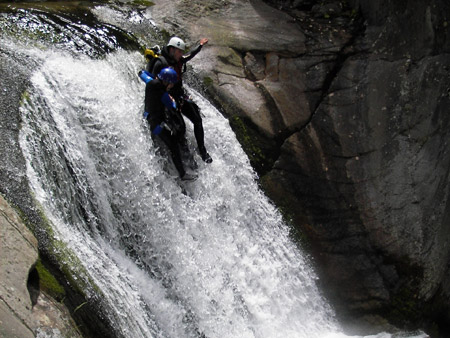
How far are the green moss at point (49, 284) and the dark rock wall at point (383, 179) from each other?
4.01 metres

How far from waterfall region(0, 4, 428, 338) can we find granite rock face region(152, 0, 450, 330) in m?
0.56

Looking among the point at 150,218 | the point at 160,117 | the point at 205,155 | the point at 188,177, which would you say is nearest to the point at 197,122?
A: the point at 205,155

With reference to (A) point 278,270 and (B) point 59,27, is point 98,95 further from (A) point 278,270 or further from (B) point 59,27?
(A) point 278,270

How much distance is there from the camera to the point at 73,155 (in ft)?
16.6

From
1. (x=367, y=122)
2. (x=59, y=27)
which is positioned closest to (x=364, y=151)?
(x=367, y=122)

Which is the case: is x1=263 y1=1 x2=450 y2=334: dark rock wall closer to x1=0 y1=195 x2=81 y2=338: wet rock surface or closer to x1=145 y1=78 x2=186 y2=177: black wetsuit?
x1=145 y1=78 x2=186 y2=177: black wetsuit

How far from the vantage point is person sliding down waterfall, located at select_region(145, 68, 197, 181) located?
5707 mm

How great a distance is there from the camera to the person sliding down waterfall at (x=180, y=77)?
5.96 m

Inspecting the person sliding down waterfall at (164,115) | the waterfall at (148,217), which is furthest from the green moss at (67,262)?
the person sliding down waterfall at (164,115)

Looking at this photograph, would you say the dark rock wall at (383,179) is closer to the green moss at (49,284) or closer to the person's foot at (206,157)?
the person's foot at (206,157)

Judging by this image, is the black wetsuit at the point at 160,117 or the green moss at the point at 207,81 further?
the green moss at the point at 207,81

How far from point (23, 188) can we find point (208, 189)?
99.4 inches

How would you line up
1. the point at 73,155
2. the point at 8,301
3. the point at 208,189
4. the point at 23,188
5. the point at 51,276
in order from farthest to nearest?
the point at 208,189 < the point at 73,155 < the point at 23,188 < the point at 51,276 < the point at 8,301

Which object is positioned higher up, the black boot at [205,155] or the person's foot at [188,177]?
the black boot at [205,155]
